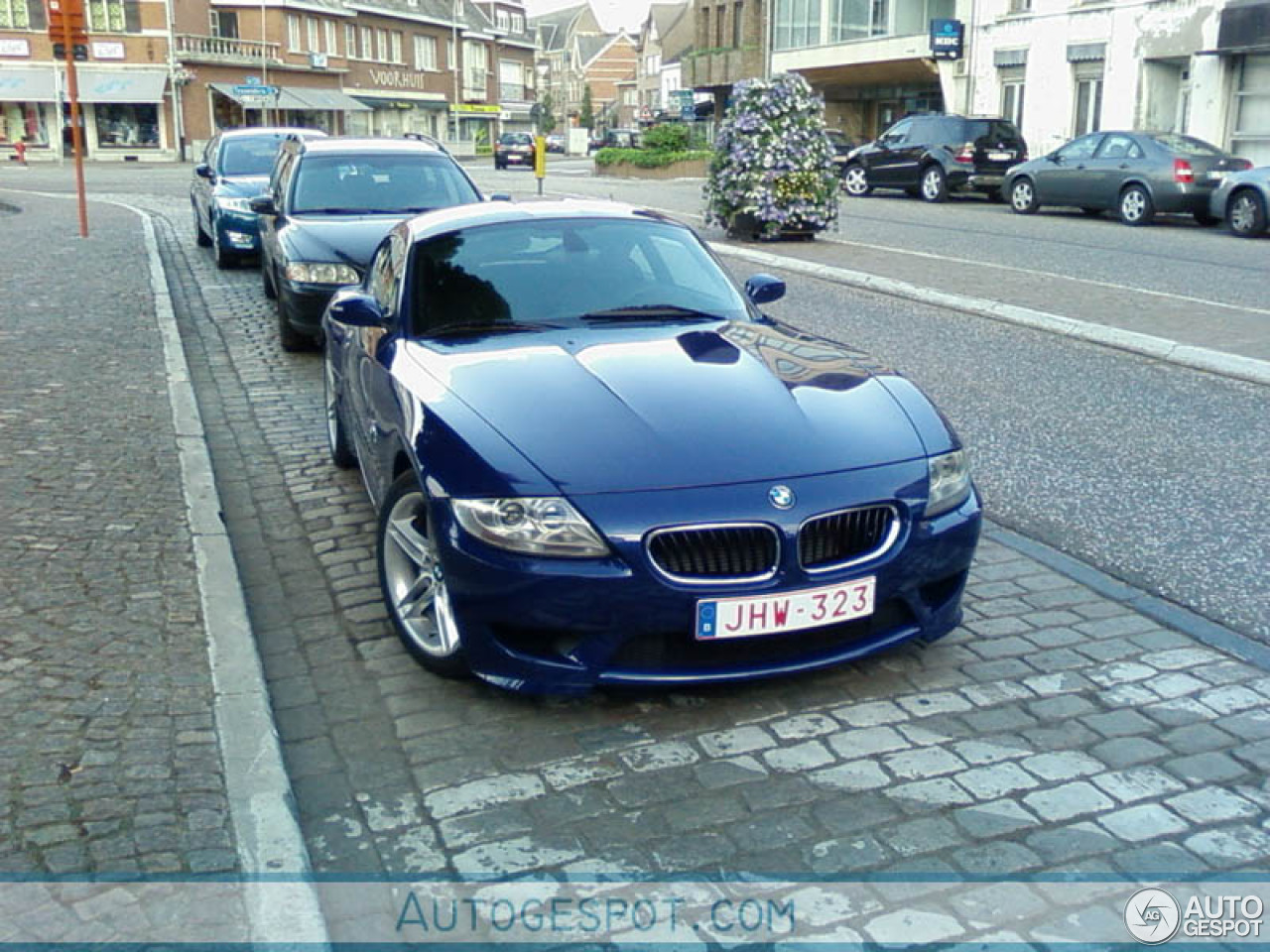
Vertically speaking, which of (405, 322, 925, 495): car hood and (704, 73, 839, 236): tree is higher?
(704, 73, 839, 236): tree

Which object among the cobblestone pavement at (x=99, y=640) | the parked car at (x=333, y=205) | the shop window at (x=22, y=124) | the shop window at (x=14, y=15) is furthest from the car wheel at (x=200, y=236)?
the shop window at (x=14, y=15)

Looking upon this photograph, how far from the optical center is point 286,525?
6.02 meters

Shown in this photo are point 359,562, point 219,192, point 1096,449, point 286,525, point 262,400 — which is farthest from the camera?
point 219,192

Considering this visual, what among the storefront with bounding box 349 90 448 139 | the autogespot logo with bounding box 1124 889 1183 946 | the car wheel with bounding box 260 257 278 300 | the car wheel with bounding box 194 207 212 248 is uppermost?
the storefront with bounding box 349 90 448 139

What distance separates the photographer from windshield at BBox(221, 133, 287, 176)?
1602cm

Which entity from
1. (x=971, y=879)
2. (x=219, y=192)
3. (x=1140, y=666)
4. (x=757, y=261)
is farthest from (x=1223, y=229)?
(x=971, y=879)

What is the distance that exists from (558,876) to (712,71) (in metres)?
55.2

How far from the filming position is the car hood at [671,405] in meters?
3.84

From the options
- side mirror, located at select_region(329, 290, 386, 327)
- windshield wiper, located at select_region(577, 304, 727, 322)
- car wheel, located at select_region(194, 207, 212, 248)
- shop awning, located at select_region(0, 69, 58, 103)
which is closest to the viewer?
windshield wiper, located at select_region(577, 304, 727, 322)

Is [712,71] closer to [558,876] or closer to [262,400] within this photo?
[262,400]

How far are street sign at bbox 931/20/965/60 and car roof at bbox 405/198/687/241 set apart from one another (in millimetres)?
33929

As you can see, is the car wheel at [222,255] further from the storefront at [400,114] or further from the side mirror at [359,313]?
the storefront at [400,114]

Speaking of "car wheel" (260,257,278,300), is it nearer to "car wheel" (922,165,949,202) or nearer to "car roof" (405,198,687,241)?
"car roof" (405,198,687,241)

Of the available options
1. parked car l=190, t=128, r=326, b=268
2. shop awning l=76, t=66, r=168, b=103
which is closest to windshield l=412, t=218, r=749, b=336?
parked car l=190, t=128, r=326, b=268
